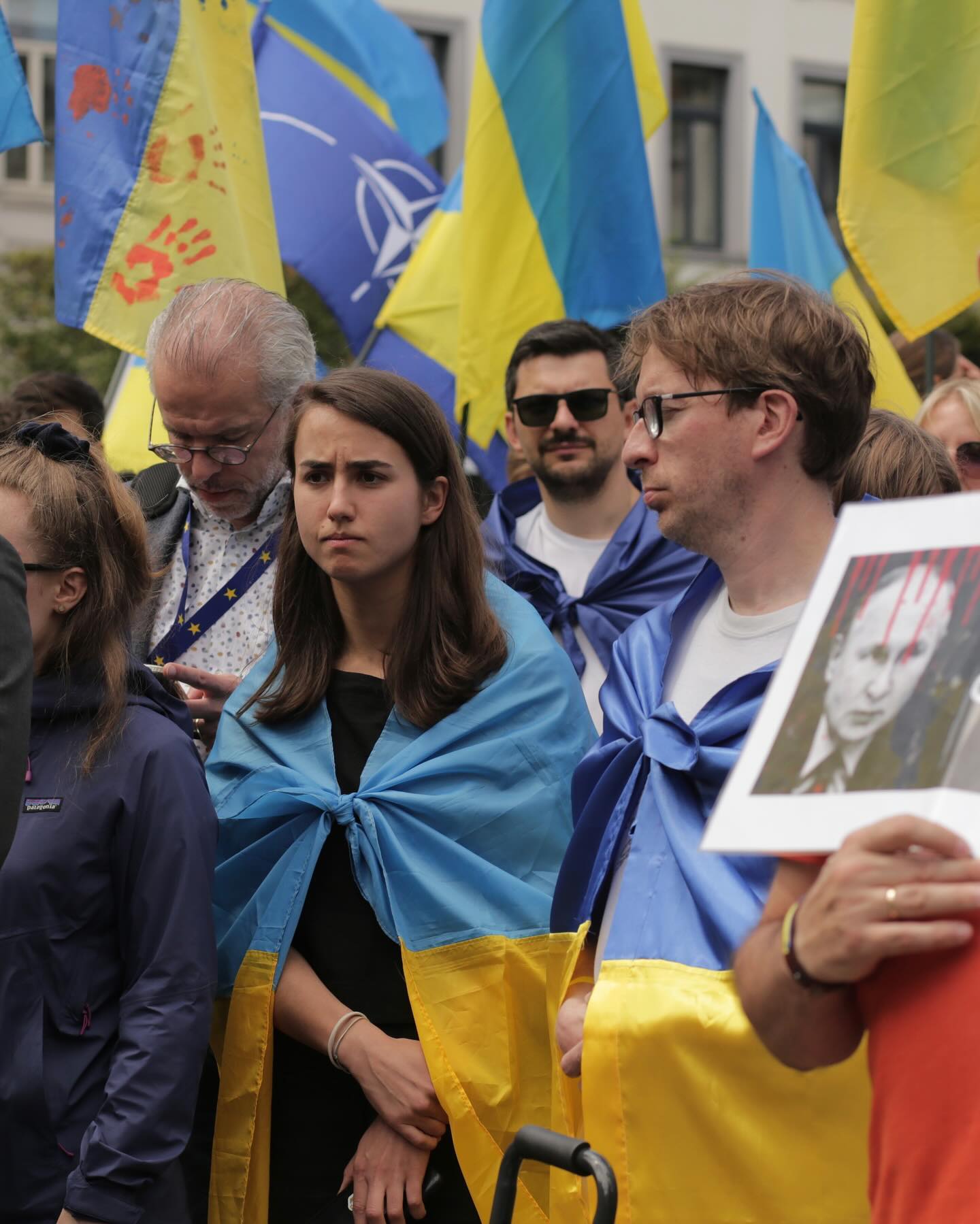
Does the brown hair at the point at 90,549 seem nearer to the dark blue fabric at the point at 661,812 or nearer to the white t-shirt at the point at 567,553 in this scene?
the dark blue fabric at the point at 661,812

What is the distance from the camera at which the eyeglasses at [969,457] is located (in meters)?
4.44

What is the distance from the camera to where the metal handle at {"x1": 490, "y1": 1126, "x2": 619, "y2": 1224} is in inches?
65.9

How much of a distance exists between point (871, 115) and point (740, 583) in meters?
2.83

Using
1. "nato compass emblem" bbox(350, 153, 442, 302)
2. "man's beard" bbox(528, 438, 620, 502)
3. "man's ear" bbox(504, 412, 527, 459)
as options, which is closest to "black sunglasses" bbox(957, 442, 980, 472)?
"man's beard" bbox(528, 438, 620, 502)

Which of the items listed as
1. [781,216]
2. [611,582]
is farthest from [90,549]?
[781,216]

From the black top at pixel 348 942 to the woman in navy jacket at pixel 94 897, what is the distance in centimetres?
27

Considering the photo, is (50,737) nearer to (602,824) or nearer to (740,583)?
(602,824)

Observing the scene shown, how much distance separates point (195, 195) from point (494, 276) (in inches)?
48.6

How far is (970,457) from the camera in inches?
175

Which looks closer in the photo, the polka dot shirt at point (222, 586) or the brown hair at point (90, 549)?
the brown hair at point (90, 549)

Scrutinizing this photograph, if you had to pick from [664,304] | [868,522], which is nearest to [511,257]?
[664,304]

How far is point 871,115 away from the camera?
506 cm

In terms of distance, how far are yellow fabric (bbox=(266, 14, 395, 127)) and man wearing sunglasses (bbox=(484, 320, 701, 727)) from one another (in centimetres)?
310

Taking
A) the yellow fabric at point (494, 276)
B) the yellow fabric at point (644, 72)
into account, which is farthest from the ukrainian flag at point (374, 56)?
the yellow fabric at point (494, 276)
